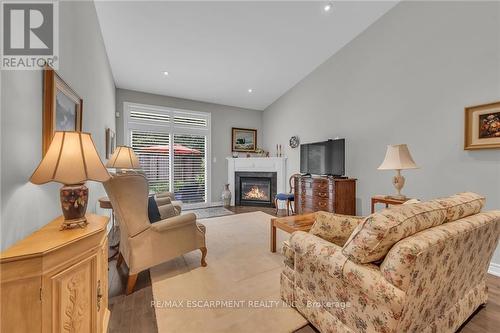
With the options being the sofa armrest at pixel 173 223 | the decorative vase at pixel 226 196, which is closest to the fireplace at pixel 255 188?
the decorative vase at pixel 226 196


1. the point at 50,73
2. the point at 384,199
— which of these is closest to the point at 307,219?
the point at 384,199

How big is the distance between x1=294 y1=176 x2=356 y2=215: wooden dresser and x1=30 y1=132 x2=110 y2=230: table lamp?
3476 millimetres

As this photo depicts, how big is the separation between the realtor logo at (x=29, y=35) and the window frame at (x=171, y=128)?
3611mm

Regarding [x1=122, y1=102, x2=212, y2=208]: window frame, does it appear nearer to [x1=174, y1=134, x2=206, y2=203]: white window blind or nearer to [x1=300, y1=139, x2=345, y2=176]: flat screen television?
[x1=174, y1=134, x2=206, y2=203]: white window blind

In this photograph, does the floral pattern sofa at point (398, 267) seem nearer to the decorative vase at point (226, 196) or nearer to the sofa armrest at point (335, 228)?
the sofa armrest at point (335, 228)

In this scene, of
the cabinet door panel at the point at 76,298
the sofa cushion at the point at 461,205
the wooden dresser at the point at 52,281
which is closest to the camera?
the wooden dresser at the point at 52,281

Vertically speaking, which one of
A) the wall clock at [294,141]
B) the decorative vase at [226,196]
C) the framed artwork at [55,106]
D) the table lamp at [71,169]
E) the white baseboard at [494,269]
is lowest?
the white baseboard at [494,269]

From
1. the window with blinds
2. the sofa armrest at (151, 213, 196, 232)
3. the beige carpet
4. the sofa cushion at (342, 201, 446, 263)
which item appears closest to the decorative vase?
the window with blinds

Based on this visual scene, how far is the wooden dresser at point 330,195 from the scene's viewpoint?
12.1ft

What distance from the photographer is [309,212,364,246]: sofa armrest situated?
Result: 1.58m

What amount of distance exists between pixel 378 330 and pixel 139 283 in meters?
2.09

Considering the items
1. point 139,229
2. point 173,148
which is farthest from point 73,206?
point 173,148

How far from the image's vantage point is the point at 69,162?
42.7 inches

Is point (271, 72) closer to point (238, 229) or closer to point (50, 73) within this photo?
point (238, 229)
